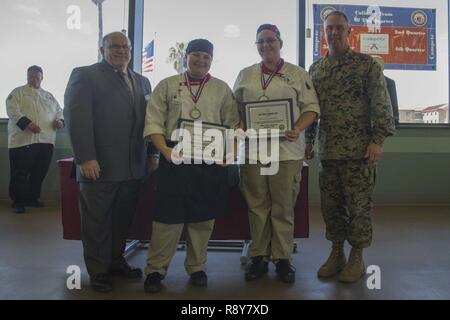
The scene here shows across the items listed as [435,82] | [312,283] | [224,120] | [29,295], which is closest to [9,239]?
[29,295]

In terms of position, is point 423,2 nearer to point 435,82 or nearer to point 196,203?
point 435,82

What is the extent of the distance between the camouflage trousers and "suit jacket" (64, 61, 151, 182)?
117 centimetres

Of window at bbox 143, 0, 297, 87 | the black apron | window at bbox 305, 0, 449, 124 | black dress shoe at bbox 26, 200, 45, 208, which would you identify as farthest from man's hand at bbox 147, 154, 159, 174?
window at bbox 305, 0, 449, 124

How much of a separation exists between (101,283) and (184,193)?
70 centimetres

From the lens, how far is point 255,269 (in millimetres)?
2418

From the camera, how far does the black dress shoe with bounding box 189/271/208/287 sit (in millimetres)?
2295

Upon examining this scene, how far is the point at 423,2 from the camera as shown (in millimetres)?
4980

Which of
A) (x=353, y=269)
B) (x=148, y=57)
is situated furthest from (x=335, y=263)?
(x=148, y=57)

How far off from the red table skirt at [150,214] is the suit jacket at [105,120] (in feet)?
1.38

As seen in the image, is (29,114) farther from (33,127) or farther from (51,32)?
(51,32)

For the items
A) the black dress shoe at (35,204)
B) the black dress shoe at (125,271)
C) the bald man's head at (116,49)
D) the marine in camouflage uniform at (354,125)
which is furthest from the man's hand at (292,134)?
the black dress shoe at (35,204)

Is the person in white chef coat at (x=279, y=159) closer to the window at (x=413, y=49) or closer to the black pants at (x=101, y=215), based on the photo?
the black pants at (x=101, y=215)

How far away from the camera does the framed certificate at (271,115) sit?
2234mm

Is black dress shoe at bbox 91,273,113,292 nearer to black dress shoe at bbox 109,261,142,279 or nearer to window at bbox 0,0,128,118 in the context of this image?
black dress shoe at bbox 109,261,142,279
